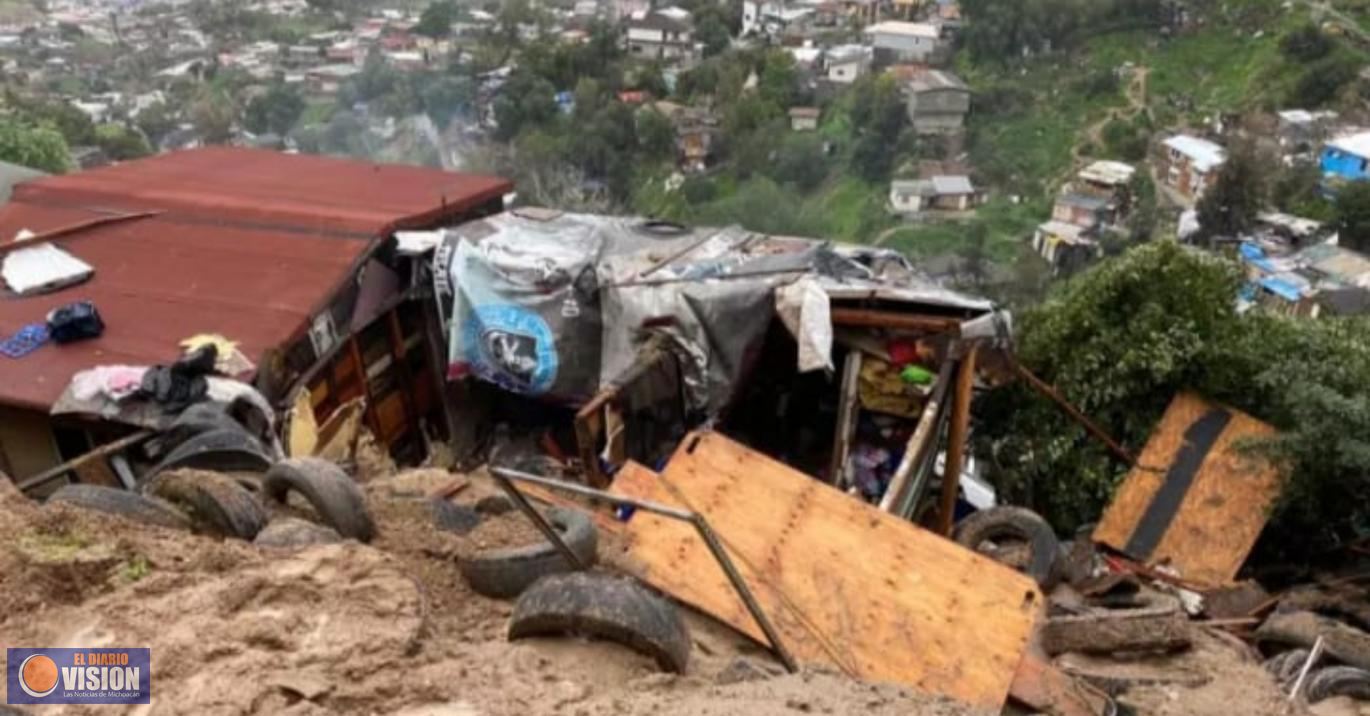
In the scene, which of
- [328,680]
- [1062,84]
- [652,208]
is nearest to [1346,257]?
[1062,84]

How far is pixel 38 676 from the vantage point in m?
2.94

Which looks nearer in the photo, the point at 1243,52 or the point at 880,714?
the point at 880,714

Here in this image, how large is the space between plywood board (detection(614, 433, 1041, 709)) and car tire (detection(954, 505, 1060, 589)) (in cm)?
216

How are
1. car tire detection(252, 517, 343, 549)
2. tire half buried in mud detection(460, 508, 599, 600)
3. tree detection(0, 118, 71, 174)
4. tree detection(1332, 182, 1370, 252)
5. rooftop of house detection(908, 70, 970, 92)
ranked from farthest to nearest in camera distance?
1. rooftop of house detection(908, 70, 970, 92)
2. tree detection(1332, 182, 1370, 252)
3. tree detection(0, 118, 71, 174)
4. car tire detection(252, 517, 343, 549)
5. tire half buried in mud detection(460, 508, 599, 600)

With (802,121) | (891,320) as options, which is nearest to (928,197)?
(802,121)

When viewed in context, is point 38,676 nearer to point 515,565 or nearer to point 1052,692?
point 515,565

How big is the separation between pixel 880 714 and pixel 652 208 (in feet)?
115

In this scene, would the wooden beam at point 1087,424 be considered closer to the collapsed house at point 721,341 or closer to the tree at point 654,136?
the collapsed house at point 721,341

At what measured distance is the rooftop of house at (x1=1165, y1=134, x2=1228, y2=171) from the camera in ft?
120

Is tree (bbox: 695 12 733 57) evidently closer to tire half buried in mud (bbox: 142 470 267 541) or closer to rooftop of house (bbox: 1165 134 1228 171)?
rooftop of house (bbox: 1165 134 1228 171)

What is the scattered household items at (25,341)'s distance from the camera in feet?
22.7

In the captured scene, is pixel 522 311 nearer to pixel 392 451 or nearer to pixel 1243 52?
pixel 392 451

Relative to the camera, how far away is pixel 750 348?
6.96m

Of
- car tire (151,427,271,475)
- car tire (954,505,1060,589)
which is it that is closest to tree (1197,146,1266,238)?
car tire (954,505,1060,589)
